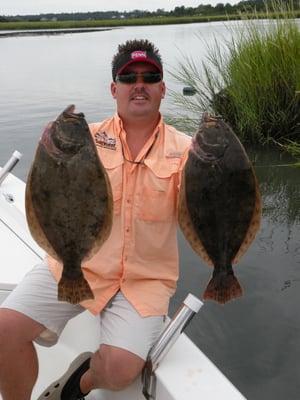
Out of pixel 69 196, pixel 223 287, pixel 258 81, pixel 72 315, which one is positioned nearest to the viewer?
pixel 69 196

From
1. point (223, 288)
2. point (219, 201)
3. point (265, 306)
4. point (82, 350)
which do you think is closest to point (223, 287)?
point (223, 288)

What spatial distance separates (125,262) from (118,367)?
549mm

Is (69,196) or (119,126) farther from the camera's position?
(119,126)

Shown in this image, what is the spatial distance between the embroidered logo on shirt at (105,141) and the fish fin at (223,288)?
3.16ft

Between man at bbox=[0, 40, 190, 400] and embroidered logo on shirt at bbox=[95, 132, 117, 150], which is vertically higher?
embroidered logo on shirt at bbox=[95, 132, 117, 150]

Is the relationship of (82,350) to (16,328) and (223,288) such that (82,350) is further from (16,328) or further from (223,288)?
(223,288)

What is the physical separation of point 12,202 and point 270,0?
8.12m

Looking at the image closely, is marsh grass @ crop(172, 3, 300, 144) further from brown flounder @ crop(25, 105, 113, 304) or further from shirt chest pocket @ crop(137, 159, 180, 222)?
brown flounder @ crop(25, 105, 113, 304)

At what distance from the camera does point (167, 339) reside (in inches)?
102

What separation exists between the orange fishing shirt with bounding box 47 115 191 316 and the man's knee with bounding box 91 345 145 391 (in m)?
0.25

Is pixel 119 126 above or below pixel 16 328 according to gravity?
above

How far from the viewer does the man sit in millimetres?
2744

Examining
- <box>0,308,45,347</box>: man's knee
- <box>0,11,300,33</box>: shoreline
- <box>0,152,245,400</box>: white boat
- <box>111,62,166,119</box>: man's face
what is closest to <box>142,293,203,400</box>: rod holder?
<box>0,152,245,400</box>: white boat

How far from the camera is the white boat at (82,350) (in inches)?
95.6
